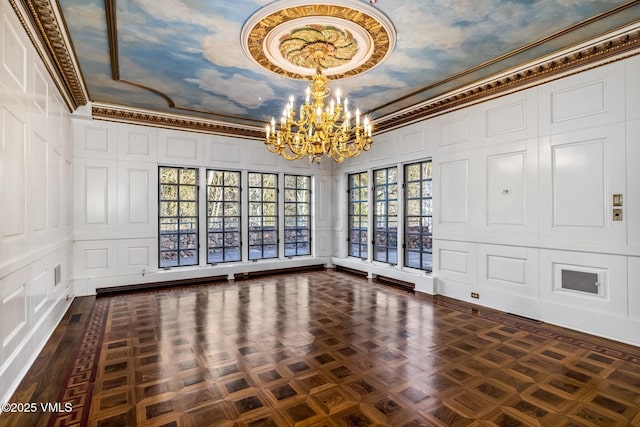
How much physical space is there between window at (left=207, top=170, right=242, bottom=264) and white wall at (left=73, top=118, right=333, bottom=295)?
0.15 metres

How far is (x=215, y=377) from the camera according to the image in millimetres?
2764

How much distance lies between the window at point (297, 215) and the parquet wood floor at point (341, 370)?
10.0 ft

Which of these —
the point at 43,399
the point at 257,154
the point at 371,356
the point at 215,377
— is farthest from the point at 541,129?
the point at 43,399

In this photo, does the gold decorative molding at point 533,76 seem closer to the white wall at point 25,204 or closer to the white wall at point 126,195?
the white wall at point 126,195

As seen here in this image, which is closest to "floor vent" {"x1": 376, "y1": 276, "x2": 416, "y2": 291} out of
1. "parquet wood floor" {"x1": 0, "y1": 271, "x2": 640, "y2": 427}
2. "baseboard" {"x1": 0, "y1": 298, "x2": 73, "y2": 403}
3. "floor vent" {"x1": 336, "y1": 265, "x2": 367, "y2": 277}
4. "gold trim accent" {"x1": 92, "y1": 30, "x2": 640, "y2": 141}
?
"floor vent" {"x1": 336, "y1": 265, "x2": 367, "y2": 277}

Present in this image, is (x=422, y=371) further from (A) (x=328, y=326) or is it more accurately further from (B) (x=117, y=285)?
(B) (x=117, y=285)

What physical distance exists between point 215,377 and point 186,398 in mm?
335

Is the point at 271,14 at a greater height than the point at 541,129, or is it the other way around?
the point at 271,14

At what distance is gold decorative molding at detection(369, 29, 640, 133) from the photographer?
3510 millimetres

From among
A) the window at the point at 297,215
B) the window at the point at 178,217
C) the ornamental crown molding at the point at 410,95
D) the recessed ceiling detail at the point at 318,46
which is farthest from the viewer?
the window at the point at 297,215

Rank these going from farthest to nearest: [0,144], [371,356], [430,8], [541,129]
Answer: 1. [541,129]
2. [371,356]
3. [430,8]
4. [0,144]

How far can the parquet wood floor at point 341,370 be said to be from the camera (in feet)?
7.44

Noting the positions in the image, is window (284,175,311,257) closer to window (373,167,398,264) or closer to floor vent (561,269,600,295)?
window (373,167,398,264)

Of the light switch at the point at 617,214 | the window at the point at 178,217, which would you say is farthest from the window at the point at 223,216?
the light switch at the point at 617,214
